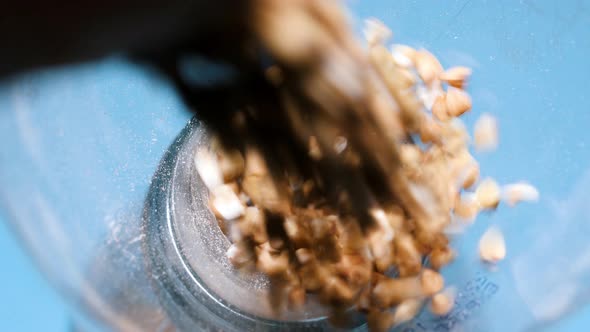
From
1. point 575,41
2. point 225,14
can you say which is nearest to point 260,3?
point 225,14

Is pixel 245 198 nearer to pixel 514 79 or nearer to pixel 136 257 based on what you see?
pixel 136 257

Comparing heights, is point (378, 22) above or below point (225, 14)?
above

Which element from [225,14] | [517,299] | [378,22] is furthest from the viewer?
[378,22]

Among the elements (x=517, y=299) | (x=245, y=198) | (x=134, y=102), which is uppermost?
(x=134, y=102)

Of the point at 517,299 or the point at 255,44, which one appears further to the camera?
the point at 517,299


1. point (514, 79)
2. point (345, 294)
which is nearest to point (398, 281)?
point (345, 294)

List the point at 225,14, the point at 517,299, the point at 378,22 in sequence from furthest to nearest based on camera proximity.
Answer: the point at 378,22 < the point at 517,299 < the point at 225,14

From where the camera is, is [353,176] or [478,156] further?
[478,156]
